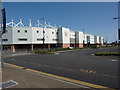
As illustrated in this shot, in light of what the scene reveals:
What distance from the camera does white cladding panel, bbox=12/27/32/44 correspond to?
40.3m

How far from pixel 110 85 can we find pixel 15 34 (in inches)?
1650

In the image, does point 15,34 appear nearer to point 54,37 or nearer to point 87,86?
point 54,37

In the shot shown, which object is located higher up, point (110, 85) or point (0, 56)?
point (0, 56)

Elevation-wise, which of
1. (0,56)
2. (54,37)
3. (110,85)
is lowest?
(110,85)

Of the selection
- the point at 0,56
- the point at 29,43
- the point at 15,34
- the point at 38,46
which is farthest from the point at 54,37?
the point at 0,56

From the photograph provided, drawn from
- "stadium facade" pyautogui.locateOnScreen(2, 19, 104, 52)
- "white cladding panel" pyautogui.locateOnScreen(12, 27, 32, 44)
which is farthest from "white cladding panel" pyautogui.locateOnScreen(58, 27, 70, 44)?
"white cladding panel" pyautogui.locateOnScreen(12, 27, 32, 44)

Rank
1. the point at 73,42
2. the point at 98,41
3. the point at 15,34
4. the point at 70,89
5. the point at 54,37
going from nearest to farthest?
the point at 70,89 < the point at 15,34 < the point at 54,37 < the point at 73,42 < the point at 98,41

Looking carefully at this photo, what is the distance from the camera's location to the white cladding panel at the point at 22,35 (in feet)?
132

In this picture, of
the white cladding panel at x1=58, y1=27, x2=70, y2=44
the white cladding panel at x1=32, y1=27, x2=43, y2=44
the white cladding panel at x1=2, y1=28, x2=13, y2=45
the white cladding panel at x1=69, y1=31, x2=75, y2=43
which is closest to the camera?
the white cladding panel at x1=2, y1=28, x2=13, y2=45

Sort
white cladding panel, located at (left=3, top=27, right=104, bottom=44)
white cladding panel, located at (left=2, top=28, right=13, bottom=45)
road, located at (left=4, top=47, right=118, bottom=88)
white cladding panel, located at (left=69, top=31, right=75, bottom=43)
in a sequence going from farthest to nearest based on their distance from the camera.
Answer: white cladding panel, located at (left=69, top=31, right=75, bottom=43) < white cladding panel, located at (left=3, top=27, right=104, bottom=44) < white cladding panel, located at (left=2, top=28, right=13, bottom=45) < road, located at (left=4, top=47, right=118, bottom=88)

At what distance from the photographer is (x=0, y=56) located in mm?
7719

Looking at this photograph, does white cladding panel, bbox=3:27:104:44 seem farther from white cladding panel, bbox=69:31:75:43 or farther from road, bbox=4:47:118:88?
road, bbox=4:47:118:88

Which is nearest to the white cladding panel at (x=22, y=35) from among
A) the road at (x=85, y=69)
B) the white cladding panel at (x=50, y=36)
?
the white cladding panel at (x=50, y=36)

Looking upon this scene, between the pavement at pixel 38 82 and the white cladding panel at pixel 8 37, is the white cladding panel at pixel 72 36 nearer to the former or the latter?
the white cladding panel at pixel 8 37
